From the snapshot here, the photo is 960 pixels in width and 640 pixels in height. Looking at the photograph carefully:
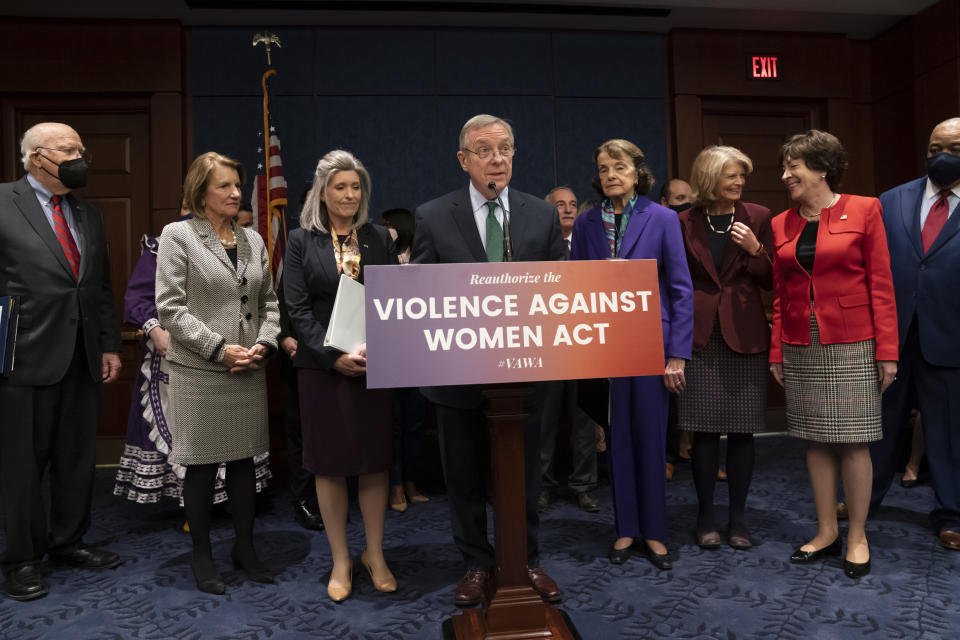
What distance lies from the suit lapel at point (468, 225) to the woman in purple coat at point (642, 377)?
0.64m

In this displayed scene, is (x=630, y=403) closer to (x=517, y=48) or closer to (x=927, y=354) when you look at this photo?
(x=927, y=354)

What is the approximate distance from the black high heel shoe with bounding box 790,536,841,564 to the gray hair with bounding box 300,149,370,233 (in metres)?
2.05

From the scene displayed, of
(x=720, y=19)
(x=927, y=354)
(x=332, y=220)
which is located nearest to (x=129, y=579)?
(x=332, y=220)

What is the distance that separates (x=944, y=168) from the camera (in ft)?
8.46

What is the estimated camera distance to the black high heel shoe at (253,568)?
237 centimetres

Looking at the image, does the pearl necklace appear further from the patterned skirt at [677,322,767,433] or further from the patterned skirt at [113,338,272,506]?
the patterned skirt at [677,322,767,433]

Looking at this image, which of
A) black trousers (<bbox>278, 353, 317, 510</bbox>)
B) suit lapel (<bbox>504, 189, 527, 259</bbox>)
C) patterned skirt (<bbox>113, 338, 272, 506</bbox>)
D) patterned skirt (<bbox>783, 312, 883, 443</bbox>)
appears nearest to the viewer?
suit lapel (<bbox>504, 189, 527, 259</bbox>)

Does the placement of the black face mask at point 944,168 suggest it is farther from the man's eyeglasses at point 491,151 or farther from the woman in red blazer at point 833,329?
the man's eyeglasses at point 491,151

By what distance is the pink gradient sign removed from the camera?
5.04ft

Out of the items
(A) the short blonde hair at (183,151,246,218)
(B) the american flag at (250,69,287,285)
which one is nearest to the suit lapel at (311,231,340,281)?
(A) the short blonde hair at (183,151,246,218)

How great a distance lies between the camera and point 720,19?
16.7ft

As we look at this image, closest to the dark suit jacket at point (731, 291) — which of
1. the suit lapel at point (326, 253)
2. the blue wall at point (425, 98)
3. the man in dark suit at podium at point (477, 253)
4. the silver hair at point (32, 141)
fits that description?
the man in dark suit at podium at point (477, 253)

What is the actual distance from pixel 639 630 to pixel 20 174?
17.1 ft

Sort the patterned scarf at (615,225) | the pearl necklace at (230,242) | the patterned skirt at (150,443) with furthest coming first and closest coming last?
the patterned skirt at (150,443), the patterned scarf at (615,225), the pearl necklace at (230,242)
